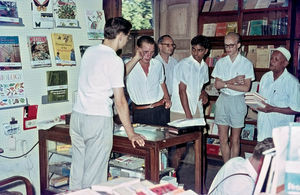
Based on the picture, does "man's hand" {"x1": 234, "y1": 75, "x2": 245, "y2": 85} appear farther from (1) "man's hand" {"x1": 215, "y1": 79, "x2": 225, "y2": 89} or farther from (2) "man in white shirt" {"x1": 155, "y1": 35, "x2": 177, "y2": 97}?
(2) "man in white shirt" {"x1": 155, "y1": 35, "x2": 177, "y2": 97}


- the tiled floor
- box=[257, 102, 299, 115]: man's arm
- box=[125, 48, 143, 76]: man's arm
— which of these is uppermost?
box=[125, 48, 143, 76]: man's arm

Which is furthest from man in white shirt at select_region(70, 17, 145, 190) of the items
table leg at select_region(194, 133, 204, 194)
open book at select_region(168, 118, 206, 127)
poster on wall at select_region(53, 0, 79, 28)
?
poster on wall at select_region(53, 0, 79, 28)

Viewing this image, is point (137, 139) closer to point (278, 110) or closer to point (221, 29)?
point (278, 110)

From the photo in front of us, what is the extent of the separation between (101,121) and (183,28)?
3232 mm

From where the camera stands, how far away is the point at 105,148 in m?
2.73

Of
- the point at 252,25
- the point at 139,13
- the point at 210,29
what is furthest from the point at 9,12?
the point at 139,13

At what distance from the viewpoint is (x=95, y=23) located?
389 cm

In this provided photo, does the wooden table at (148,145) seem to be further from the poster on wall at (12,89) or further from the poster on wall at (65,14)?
the poster on wall at (65,14)

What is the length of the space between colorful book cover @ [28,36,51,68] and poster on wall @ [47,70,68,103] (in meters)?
0.12

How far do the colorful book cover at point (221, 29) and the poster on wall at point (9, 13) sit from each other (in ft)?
9.88

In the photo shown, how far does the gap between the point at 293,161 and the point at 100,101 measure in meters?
1.64

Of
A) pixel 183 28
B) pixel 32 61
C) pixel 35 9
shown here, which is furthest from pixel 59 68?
pixel 183 28

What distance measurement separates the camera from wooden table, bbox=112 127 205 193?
2.64m

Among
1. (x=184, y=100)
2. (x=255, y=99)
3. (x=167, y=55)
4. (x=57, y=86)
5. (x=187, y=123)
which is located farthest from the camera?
(x=167, y=55)
